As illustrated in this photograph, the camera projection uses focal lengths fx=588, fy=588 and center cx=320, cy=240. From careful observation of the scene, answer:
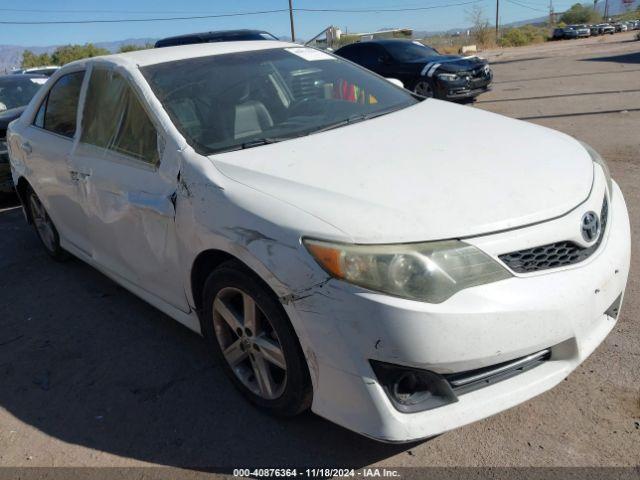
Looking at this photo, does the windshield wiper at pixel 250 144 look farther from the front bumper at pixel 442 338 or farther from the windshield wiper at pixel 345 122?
the front bumper at pixel 442 338

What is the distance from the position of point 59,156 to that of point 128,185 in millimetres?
1127

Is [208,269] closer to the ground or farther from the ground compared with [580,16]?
farther from the ground

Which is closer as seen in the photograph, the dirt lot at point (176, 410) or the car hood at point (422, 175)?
the car hood at point (422, 175)

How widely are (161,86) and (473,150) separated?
169 centimetres

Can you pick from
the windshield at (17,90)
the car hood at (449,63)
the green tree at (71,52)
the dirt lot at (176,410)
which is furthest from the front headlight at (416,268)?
the green tree at (71,52)

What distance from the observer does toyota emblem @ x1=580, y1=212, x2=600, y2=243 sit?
2.31m

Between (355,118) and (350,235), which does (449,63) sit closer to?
(355,118)

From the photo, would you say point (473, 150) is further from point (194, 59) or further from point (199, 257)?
point (194, 59)

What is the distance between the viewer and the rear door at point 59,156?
3850 mm

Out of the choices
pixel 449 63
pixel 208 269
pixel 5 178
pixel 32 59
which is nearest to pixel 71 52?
pixel 32 59

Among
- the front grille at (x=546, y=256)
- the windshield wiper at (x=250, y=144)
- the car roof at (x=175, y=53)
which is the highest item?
the car roof at (x=175, y=53)

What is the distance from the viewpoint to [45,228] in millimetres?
4918

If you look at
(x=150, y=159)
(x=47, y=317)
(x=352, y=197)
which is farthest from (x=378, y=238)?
(x=47, y=317)

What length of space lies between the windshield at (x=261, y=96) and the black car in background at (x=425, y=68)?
25.8ft
